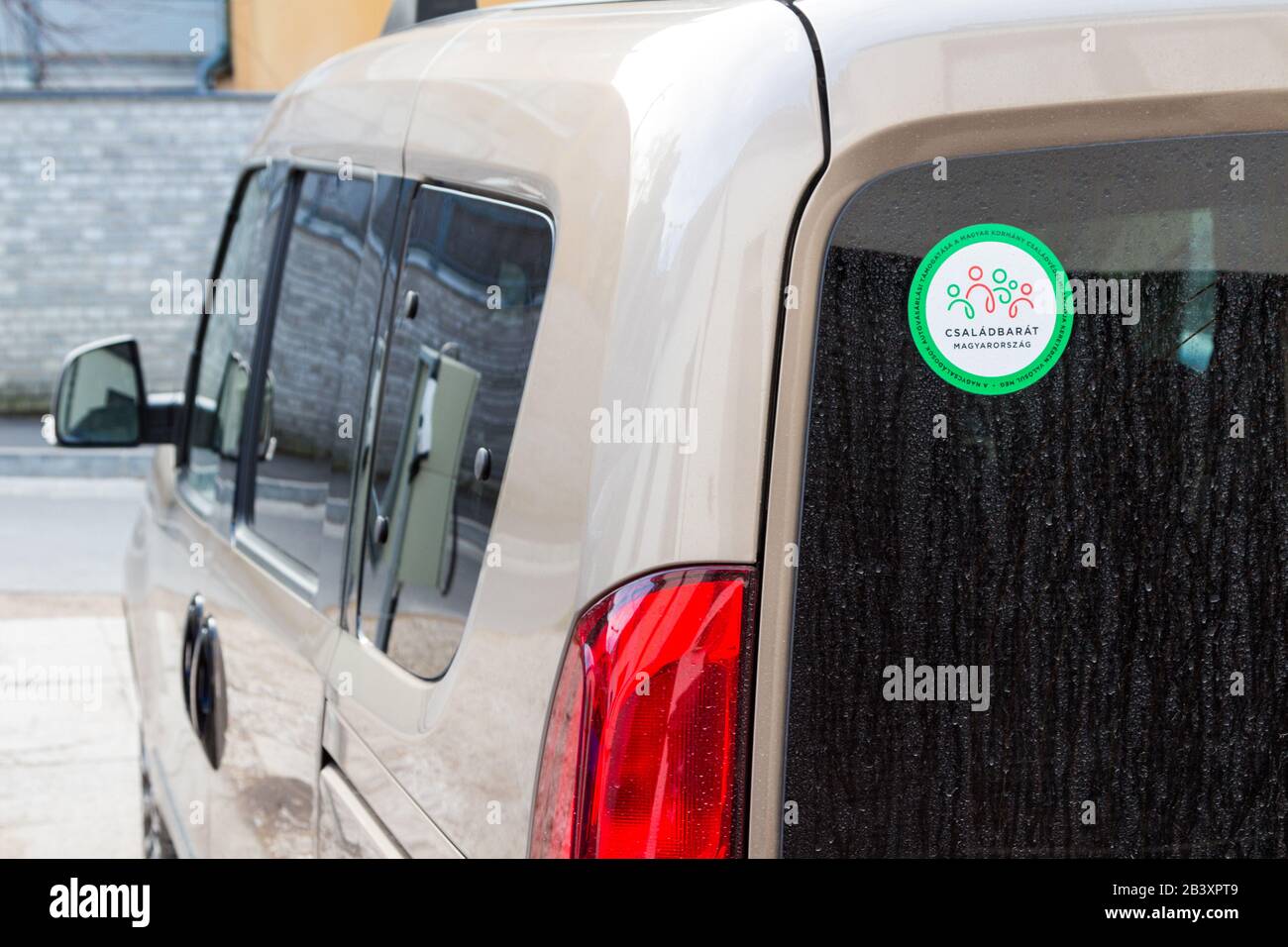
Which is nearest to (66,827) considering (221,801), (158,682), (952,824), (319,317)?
(158,682)

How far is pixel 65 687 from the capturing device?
693 cm

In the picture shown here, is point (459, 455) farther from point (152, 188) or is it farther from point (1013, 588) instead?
point (152, 188)

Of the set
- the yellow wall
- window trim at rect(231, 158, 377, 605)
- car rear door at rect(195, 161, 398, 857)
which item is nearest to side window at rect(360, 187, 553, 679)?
car rear door at rect(195, 161, 398, 857)

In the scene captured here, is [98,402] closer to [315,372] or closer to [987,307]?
[315,372]

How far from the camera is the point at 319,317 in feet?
7.89

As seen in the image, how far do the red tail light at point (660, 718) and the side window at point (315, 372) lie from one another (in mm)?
806

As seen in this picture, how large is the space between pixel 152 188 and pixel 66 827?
36.6 ft

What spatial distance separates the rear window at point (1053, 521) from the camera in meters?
1.34

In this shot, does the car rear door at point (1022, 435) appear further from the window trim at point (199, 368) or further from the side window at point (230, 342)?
the window trim at point (199, 368)

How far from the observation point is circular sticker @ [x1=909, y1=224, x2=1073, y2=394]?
1.33m

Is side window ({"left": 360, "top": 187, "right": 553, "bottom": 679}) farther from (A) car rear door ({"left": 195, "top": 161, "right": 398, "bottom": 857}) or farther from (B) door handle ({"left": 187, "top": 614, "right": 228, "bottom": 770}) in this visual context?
(B) door handle ({"left": 187, "top": 614, "right": 228, "bottom": 770})

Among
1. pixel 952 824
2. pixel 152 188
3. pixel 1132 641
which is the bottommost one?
pixel 952 824

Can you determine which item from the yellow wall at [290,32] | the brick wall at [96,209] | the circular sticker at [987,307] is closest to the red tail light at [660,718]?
the circular sticker at [987,307]

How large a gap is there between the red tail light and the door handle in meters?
1.38
